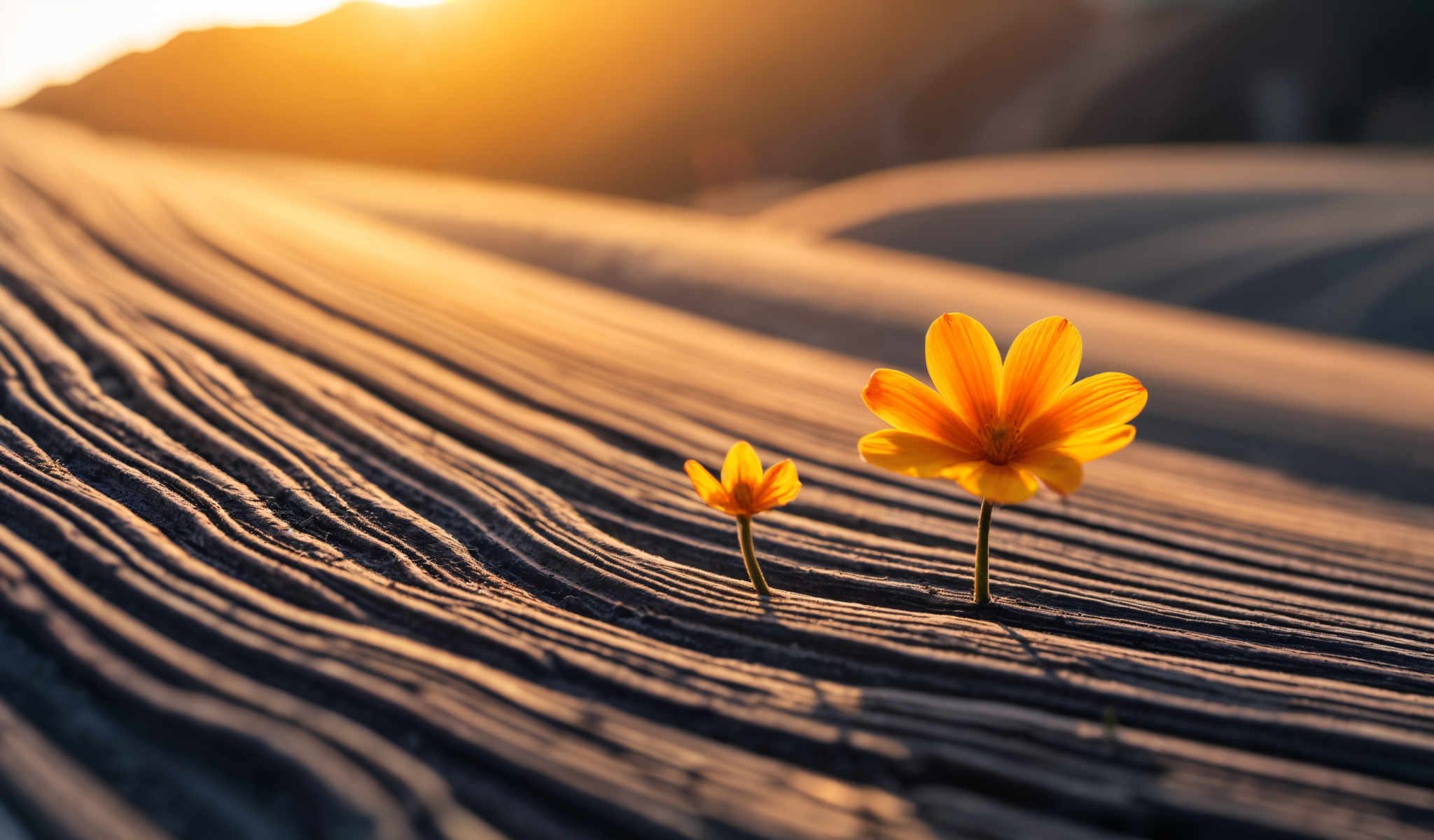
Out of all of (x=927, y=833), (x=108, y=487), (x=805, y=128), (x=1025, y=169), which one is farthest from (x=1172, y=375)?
(x=805, y=128)

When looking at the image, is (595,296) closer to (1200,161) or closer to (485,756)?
(485,756)

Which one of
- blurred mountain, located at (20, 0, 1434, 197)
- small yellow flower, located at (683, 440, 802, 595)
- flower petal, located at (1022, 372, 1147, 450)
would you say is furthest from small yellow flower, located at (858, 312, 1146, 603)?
blurred mountain, located at (20, 0, 1434, 197)

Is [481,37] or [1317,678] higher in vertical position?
[481,37]

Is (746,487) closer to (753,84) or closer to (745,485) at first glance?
(745,485)

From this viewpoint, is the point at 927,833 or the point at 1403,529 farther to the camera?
the point at 1403,529

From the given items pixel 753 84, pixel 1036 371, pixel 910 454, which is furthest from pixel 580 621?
pixel 753 84

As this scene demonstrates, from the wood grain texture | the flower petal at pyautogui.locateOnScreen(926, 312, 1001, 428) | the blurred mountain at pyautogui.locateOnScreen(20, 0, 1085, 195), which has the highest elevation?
the blurred mountain at pyautogui.locateOnScreen(20, 0, 1085, 195)

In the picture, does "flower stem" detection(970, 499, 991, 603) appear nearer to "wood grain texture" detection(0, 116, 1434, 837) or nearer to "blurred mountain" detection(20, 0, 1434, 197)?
"wood grain texture" detection(0, 116, 1434, 837)
